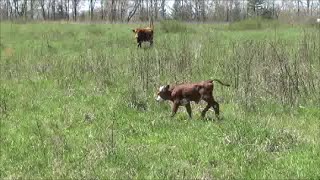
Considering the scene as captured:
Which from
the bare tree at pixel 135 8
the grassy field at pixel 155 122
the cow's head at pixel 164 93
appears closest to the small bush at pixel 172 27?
the grassy field at pixel 155 122

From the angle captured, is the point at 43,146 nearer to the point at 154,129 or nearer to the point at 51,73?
the point at 154,129

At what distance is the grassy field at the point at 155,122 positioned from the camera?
16.4 feet

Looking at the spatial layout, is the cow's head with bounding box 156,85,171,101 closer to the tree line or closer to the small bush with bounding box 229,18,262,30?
the small bush with bounding box 229,18,262,30

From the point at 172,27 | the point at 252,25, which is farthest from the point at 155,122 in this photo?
the point at 252,25

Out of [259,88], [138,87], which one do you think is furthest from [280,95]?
[138,87]

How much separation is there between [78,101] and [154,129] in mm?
2295

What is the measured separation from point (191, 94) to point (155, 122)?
672mm

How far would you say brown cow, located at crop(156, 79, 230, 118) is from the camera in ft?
22.1

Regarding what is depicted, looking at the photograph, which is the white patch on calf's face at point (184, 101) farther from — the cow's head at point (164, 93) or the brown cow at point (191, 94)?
the cow's head at point (164, 93)

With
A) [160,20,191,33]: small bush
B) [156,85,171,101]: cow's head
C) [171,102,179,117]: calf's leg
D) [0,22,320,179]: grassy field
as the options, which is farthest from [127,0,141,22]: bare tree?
[171,102,179,117]: calf's leg

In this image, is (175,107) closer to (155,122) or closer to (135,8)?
(155,122)

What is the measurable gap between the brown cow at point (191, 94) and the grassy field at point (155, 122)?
0.70ft

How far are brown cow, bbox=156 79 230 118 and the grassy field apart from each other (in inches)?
8.4

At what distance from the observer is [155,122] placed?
6641 mm
